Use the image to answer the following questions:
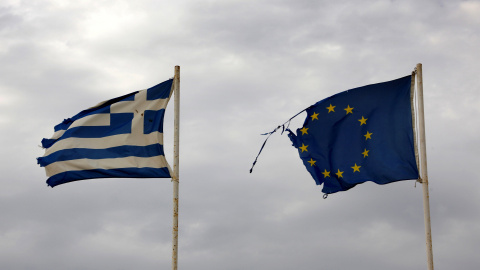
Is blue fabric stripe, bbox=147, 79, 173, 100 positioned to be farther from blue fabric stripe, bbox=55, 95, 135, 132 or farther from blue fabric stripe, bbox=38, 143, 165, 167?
blue fabric stripe, bbox=38, 143, 165, 167

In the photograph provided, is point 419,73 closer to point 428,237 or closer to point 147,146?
point 428,237

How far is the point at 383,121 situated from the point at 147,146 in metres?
8.78

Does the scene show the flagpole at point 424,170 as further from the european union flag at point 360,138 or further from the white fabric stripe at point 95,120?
the white fabric stripe at point 95,120

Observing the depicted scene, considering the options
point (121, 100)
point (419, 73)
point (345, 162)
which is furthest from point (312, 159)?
point (121, 100)

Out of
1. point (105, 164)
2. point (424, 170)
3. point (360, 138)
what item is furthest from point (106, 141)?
point (424, 170)

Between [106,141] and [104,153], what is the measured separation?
1.65 ft

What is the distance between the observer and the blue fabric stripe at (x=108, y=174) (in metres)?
33.5

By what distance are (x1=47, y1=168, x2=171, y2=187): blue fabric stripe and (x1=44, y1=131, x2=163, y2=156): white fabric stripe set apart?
1.00 m

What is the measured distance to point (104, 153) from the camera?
34.4 m

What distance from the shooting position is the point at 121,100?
1379 inches

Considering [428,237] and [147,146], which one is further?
[147,146]

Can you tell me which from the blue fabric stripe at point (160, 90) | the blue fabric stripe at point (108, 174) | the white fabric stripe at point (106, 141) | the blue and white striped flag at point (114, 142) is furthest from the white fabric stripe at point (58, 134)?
the blue fabric stripe at point (160, 90)

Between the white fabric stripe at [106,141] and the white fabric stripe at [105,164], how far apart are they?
590 millimetres

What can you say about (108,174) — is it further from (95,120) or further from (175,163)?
(175,163)
